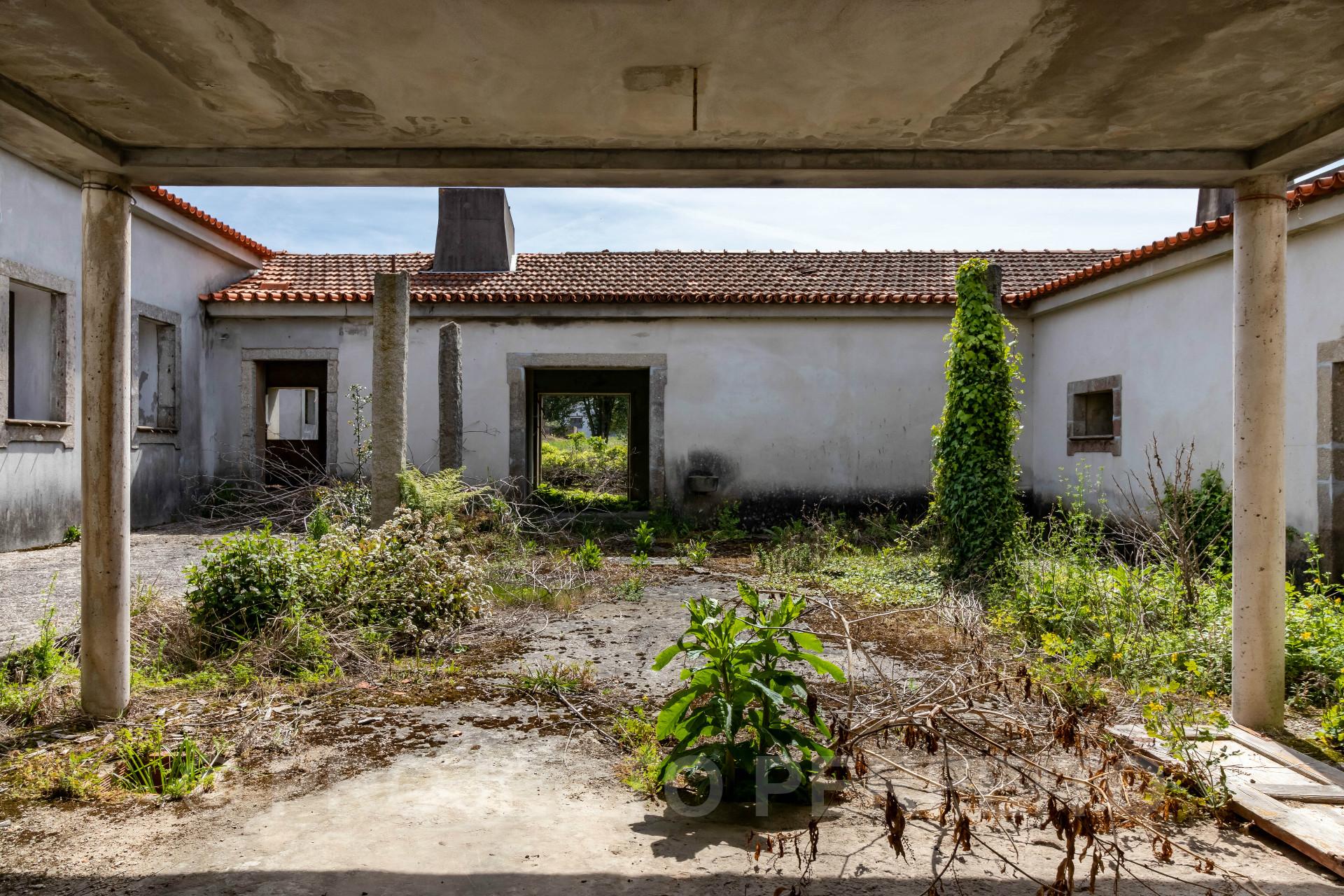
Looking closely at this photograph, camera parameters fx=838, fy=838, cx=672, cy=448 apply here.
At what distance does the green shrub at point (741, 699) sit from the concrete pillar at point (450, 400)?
7.87 meters

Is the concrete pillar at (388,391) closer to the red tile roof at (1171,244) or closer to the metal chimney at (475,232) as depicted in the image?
the metal chimney at (475,232)

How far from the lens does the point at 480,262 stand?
15.2 meters

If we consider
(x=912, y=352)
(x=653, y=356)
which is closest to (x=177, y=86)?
(x=653, y=356)

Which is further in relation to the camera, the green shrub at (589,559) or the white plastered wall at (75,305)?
the white plastered wall at (75,305)

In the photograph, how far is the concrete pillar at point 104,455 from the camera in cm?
415

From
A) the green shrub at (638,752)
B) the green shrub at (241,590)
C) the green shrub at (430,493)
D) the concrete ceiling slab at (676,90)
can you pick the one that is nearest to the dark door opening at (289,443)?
the green shrub at (430,493)

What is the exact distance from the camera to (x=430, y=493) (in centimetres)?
908

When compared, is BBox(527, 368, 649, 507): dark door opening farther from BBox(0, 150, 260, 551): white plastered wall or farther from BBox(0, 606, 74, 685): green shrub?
BBox(0, 606, 74, 685): green shrub

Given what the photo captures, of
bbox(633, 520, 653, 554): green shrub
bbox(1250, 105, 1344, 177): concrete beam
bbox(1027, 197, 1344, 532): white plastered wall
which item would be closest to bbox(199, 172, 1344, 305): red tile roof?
bbox(1027, 197, 1344, 532): white plastered wall

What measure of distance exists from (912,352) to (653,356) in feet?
13.3

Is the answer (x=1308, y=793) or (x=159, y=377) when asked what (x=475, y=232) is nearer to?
(x=159, y=377)

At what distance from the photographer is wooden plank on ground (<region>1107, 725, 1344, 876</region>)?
10.2 feet

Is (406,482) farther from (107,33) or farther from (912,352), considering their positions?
(912,352)

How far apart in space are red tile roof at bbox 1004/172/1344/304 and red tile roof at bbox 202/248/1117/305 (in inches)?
35.8
